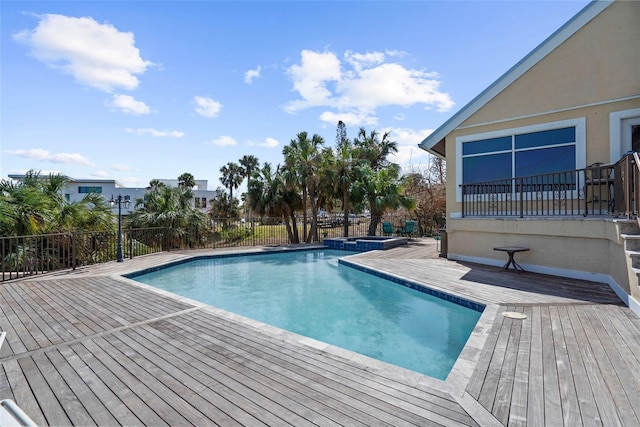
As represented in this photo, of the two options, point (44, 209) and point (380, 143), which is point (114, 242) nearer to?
point (44, 209)

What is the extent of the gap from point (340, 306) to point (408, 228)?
12423 mm

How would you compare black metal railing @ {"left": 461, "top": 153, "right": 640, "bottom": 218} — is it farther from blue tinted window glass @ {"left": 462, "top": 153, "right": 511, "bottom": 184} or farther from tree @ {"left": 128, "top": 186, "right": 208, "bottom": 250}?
tree @ {"left": 128, "top": 186, "right": 208, "bottom": 250}

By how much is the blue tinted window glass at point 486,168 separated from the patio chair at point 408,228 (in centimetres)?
857

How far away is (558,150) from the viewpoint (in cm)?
847

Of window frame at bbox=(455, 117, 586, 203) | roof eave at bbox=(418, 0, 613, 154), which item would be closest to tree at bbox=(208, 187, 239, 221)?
roof eave at bbox=(418, 0, 613, 154)

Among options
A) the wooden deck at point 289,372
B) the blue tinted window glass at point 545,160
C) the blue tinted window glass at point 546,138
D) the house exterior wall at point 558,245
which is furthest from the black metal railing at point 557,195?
the wooden deck at point 289,372

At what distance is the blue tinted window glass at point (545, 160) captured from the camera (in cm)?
831

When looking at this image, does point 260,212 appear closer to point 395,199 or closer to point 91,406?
point 395,199

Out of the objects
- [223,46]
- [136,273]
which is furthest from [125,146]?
[136,273]

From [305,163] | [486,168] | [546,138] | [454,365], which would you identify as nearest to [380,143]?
[305,163]

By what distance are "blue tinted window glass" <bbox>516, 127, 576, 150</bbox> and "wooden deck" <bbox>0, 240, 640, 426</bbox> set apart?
4747mm

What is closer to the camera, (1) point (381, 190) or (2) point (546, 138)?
(2) point (546, 138)

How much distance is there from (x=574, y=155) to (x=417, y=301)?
19.1 feet

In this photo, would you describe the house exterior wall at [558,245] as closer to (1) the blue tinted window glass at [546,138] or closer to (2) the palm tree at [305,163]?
(1) the blue tinted window glass at [546,138]
